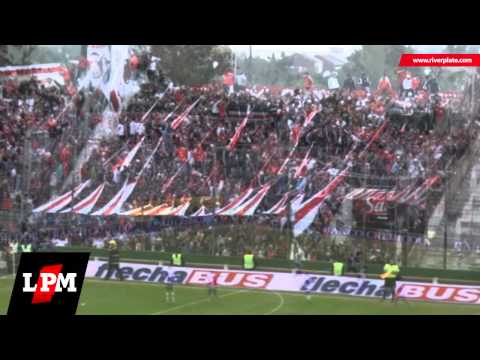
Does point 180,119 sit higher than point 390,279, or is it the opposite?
point 180,119

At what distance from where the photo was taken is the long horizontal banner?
25.6 meters

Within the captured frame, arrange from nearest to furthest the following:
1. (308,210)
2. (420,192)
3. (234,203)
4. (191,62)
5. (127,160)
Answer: (420,192) < (308,210) < (234,203) < (127,160) < (191,62)

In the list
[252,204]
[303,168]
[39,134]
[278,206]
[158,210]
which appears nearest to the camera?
[278,206]

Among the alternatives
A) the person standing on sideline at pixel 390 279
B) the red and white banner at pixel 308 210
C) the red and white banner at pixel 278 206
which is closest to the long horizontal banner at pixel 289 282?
the person standing on sideline at pixel 390 279

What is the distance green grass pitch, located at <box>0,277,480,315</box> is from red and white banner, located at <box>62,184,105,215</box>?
565 cm

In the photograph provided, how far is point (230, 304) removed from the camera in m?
25.4

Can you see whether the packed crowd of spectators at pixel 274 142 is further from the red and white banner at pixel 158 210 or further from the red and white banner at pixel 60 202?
the red and white banner at pixel 60 202

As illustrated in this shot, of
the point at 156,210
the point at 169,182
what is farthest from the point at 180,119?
the point at 156,210

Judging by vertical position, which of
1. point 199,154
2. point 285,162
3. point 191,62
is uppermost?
point 191,62

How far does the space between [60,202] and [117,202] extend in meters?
2.35

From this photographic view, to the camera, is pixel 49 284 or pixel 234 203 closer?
pixel 49 284

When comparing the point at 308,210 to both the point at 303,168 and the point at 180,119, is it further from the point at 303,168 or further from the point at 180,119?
the point at 180,119

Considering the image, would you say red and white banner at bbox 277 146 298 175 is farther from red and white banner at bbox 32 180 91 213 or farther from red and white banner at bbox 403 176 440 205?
red and white banner at bbox 32 180 91 213

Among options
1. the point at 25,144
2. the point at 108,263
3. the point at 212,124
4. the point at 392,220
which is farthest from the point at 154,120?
the point at 392,220
